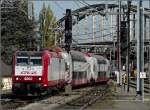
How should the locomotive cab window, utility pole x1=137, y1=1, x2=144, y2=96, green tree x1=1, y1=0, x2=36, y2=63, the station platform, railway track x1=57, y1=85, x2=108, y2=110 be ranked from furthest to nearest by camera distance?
green tree x1=1, y1=0, x2=36, y2=63, the locomotive cab window, utility pole x1=137, y1=1, x2=144, y2=96, railway track x1=57, y1=85, x2=108, y2=110, the station platform

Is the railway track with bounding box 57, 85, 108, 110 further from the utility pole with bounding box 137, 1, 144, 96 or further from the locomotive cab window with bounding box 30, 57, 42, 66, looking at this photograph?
the locomotive cab window with bounding box 30, 57, 42, 66

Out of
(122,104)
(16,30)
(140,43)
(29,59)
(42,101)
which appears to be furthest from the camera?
(16,30)

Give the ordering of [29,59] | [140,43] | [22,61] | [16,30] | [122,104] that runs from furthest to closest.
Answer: [16,30]
[22,61]
[29,59]
[140,43]
[122,104]

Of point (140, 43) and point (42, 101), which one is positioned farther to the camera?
point (140, 43)

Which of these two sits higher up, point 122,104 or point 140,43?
point 140,43

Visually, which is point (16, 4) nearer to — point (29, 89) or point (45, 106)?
point (29, 89)

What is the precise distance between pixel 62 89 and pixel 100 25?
4562 cm

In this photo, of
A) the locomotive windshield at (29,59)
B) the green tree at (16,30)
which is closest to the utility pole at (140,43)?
the locomotive windshield at (29,59)

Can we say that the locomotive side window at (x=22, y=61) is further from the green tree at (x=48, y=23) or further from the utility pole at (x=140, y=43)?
the green tree at (x=48, y=23)

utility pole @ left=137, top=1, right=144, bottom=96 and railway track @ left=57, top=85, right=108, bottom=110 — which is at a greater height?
utility pole @ left=137, top=1, right=144, bottom=96

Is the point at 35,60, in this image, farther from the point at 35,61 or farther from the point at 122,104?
the point at 122,104

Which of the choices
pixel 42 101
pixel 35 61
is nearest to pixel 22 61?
pixel 35 61

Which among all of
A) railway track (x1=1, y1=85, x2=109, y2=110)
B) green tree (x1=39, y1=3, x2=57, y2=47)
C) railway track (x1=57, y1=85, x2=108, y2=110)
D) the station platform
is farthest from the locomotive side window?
green tree (x1=39, y1=3, x2=57, y2=47)

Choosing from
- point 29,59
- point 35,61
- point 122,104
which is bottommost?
point 122,104
